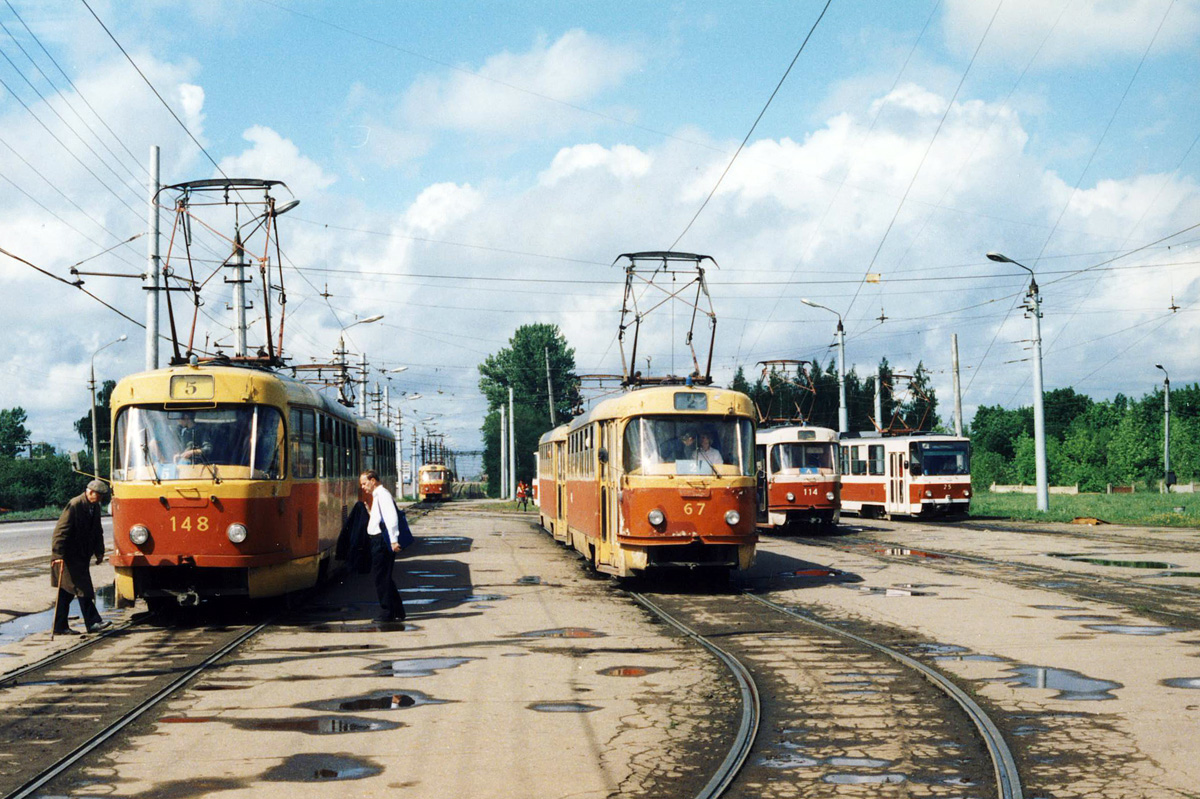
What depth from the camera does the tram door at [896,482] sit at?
4088 cm

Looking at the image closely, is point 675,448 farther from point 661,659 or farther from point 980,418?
point 980,418

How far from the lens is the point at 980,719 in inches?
317

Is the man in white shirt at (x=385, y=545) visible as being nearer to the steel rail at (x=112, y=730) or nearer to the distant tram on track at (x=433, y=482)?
the steel rail at (x=112, y=730)

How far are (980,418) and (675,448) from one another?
126 m

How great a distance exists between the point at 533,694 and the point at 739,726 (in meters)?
1.84

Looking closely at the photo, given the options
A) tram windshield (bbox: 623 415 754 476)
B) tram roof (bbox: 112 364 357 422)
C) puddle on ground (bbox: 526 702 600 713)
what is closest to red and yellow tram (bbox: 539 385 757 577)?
tram windshield (bbox: 623 415 754 476)

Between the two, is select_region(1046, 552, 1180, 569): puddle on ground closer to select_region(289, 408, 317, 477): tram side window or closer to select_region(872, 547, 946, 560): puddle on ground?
select_region(872, 547, 946, 560): puddle on ground

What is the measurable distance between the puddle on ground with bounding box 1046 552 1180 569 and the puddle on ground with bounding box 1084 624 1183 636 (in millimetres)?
8581

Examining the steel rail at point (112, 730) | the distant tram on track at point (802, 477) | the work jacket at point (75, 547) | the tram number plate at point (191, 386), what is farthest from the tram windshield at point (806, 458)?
the steel rail at point (112, 730)

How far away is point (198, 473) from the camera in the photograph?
45.6 feet

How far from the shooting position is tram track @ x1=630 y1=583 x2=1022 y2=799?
6660 mm

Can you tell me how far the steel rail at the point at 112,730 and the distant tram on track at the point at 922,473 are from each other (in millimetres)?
30914

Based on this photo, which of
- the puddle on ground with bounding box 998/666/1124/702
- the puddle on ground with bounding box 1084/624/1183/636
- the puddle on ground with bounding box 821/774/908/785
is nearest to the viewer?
the puddle on ground with bounding box 821/774/908/785

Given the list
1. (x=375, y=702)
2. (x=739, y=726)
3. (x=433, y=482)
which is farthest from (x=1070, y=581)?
(x=433, y=482)
